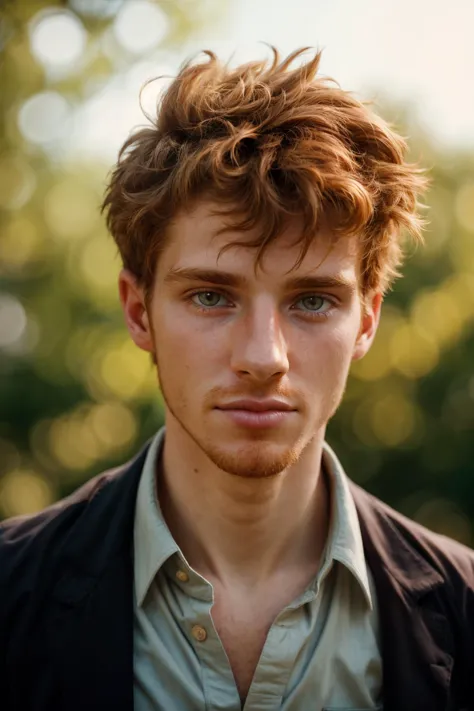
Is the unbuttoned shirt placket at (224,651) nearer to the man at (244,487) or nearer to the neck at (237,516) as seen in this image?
the man at (244,487)

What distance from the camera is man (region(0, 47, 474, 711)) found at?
8.03 feet

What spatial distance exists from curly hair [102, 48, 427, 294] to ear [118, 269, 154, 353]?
0.04 meters

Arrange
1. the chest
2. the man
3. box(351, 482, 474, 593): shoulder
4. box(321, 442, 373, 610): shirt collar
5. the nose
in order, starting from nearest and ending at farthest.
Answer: the nose
the man
the chest
box(321, 442, 373, 610): shirt collar
box(351, 482, 474, 593): shoulder

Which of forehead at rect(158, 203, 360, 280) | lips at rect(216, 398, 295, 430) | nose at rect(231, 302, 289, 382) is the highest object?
forehead at rect(158, 203, 360, 280)

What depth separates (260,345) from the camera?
2.36 metres

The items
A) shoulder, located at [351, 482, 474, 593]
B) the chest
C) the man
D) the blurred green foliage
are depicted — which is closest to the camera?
the man

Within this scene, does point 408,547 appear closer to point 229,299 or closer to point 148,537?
point 148,537

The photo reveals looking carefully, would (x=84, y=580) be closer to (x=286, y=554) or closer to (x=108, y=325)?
(x=286, y=554)

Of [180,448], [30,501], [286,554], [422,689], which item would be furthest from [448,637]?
[30,501]

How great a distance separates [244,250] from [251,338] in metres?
0.26

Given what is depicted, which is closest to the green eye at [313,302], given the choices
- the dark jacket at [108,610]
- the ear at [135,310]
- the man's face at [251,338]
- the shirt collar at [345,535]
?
the man's face at [251,338]

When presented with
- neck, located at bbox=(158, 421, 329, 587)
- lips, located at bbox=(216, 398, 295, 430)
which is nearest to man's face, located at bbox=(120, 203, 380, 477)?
lips, located at bbox=(216, 398, 295, 430)

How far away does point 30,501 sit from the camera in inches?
343

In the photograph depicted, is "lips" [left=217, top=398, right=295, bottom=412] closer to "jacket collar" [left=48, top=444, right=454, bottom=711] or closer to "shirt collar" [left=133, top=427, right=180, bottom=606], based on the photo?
"shirt collar" [left=133, top=427, right=180, bottom=606]
